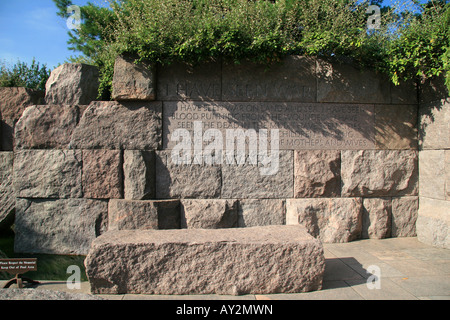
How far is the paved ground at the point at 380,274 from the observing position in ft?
9.01

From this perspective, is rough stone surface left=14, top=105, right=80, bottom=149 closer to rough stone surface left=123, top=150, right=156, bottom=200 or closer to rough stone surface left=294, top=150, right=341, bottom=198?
rough stone surface left=123, top=150, right=156, bottom=200

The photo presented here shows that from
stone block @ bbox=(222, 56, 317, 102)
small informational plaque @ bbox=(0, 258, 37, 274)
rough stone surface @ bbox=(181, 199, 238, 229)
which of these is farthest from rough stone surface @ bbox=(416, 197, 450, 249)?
small informational plaque @ bbox=(0, 258, 37, 274)

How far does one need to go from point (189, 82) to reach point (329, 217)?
2.84 m

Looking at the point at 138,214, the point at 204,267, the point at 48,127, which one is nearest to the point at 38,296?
the point at 204,267

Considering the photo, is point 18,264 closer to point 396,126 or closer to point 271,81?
point 271,81

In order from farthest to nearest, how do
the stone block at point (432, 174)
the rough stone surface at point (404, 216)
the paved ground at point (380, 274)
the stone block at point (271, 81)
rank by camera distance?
the rough stone surface at point (404, 216) → the stone block at point (271, 81) → the stone block at point (432, 174) → the paved ground at point (380, 274)

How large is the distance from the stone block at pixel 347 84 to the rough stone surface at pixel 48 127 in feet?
11.9

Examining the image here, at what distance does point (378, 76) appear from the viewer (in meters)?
4.43

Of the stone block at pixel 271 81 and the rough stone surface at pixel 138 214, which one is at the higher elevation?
the stone block at pixel 271 81

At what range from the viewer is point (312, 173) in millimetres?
4324

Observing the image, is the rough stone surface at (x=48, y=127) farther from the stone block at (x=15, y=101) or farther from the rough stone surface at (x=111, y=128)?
the stone block at (x=15, y=101)

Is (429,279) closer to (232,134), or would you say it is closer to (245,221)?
(245,221)

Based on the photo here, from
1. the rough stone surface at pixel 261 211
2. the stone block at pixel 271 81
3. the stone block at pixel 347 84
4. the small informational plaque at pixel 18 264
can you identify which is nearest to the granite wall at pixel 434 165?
the stone block at pixel 347 84

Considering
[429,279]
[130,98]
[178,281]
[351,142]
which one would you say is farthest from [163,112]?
[429,279]
